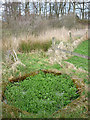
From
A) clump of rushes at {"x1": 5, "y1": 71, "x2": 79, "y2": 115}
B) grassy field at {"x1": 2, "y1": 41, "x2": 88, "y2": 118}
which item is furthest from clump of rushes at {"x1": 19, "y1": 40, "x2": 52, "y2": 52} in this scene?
clump of rushes at {"x1": 5, "y1": 71, "x2": 79, "y2": 115}

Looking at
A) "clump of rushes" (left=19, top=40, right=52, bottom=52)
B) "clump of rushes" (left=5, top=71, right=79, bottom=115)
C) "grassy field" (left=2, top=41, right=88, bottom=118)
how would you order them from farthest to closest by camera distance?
"clump of rushes" (left=19, top=40, right=52, bottom=52) → "clump of rushes" (left=5, top=71, right=79, bottom=115) → "grassy field" (left=2, top=41, right=88, bottom=118)

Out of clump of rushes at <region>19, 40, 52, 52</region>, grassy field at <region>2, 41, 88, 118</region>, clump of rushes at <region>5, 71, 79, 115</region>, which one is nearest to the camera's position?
grassy field at <region>2, 41, 88, 118</region>

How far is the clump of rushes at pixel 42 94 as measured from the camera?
2648 mm

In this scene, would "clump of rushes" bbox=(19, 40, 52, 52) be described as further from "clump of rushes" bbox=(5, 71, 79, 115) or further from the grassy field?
"clump of rushes" bbox=(5, 71, 79, 115)

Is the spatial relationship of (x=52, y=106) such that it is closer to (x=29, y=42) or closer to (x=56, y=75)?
(x=56, y=75)

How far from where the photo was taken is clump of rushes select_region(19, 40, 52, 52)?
20.2 ft

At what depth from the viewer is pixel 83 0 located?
12.6 m

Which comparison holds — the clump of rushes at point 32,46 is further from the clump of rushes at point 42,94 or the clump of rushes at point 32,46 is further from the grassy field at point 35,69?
the clump of rushes at point 42,94

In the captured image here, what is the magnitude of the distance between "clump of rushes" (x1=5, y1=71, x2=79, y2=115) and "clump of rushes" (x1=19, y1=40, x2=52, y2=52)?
2507 millimetres

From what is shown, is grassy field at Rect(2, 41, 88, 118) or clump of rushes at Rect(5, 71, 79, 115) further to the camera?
clump of rushes at Rect(5, 71, 79, 115)

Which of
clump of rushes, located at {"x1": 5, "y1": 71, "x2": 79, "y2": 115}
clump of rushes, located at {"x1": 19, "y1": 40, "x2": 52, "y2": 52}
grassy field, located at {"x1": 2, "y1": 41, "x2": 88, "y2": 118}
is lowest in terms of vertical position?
clump of rushes, located at {"x1": 5, "y1": 71, "x2": 79, "y2": 115}

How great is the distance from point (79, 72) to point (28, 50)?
8.75ft

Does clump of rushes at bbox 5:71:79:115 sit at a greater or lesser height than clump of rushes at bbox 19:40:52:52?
lesser

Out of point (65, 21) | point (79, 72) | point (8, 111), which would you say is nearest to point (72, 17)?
point (65, 21)
